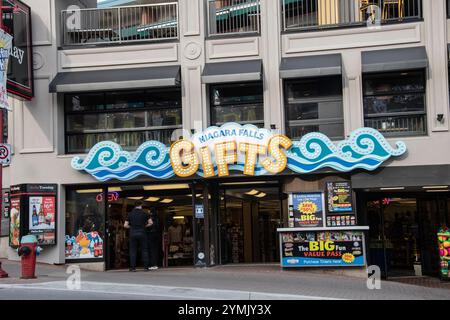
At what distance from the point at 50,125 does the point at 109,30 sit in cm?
327

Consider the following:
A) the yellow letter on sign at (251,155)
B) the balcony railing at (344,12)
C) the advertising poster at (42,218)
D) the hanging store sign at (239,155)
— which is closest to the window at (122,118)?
the hanging store sign at (239,155)

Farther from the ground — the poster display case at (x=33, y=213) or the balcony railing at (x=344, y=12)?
the balcony railing at (x=344, y=12)

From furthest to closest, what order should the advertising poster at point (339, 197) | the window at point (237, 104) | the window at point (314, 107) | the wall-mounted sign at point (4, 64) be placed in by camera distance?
1. the window at point (237, 104)
2. the window at point (314, 107)
3. the advertising poster at point (339, 197)
4. the wall-mounted sign at point (4, 64)

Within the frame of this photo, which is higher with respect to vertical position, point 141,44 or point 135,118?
point 141,44

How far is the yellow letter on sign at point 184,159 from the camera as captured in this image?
16516 mm

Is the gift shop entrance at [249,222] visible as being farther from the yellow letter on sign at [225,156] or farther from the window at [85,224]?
the window at [85,224]

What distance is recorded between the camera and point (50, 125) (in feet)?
58.6

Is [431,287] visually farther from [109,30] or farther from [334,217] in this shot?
[109,30]

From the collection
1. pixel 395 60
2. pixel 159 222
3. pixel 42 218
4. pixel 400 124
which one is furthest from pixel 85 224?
pixel 395 60

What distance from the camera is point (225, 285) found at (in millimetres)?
13367

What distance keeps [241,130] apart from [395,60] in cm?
428

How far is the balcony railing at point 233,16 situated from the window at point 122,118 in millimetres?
2155

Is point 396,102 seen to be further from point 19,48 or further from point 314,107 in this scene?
point 19,48
